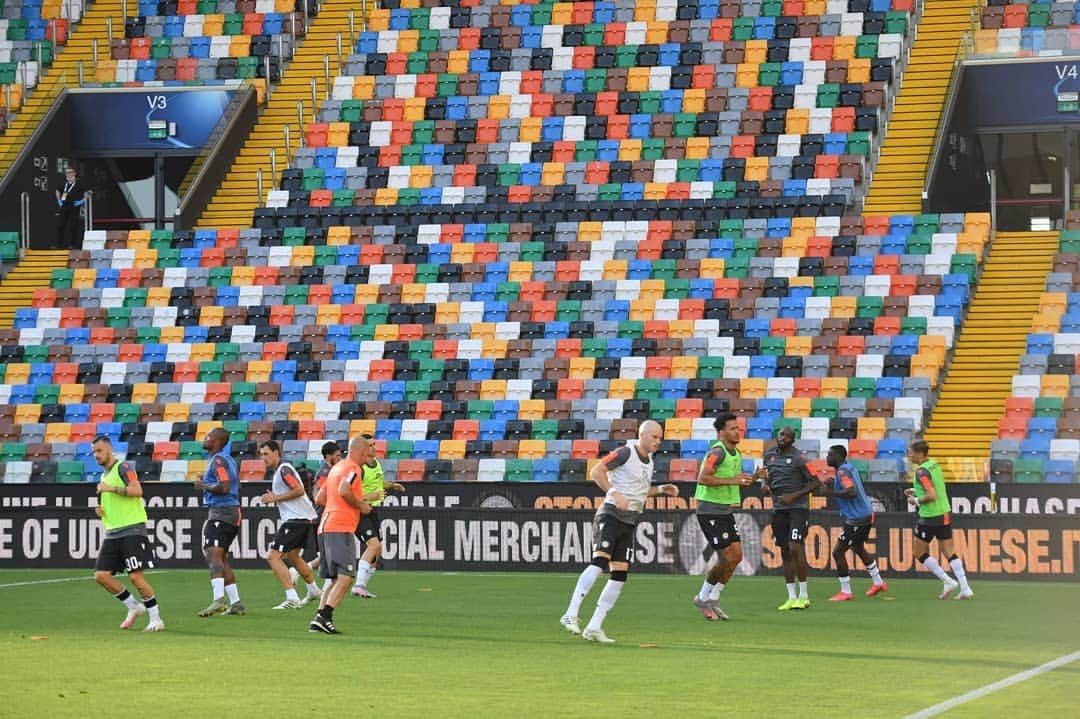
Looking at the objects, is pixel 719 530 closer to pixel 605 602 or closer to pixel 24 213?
pixel 605 602

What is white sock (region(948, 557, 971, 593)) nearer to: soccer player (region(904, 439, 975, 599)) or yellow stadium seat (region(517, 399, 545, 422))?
soccer player (region(904, 439, 975, 599))

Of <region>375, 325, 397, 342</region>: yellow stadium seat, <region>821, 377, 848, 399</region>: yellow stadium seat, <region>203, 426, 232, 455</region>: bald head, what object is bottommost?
<region>203, 426, 232, 455</region>: bald head

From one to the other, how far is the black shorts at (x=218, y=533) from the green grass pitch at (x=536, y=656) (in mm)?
936

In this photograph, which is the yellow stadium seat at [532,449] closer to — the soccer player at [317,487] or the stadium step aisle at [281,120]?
the soccer player at [317,487]

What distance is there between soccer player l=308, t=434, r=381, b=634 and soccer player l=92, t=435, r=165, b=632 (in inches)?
76.2

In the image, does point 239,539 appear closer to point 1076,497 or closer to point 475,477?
point 475,477

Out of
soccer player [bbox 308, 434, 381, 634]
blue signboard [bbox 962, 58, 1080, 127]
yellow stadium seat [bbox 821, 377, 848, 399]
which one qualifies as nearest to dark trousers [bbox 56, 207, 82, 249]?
yellow stadium seat [bbox 821, 377, 848, 399]

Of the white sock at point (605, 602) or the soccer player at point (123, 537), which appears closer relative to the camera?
the white sock at point (605, 602)

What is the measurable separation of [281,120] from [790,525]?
22501 mm

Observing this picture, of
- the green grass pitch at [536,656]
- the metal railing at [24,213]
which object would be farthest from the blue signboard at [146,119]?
the green grass pitch at [536,656]

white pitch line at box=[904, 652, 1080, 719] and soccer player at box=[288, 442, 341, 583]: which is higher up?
soccer player at box=[288, 442, 341, 583]

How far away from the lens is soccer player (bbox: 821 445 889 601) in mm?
25641

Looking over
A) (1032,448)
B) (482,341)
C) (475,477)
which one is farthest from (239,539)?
(1032,448)

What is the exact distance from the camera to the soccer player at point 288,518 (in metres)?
23.9
